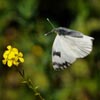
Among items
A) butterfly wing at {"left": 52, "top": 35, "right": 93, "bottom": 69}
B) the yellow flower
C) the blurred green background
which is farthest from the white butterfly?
the blurred green background

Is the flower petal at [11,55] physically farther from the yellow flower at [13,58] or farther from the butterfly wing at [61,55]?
the butterfly wing at [61,55]

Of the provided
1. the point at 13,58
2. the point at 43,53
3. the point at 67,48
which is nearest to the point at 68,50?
the point at 67,48

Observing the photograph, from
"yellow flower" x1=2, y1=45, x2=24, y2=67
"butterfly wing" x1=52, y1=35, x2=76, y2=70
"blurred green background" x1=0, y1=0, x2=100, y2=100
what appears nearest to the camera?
"butterfly wing" x1=52, y1=35, x2=76, y2=70

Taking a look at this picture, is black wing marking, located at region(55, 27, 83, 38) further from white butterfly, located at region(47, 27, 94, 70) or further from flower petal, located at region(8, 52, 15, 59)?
flower petal, located at region(8, 52, 15, 59)

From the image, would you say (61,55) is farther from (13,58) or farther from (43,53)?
(43,53)

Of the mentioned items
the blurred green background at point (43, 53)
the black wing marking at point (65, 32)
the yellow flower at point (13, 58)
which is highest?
the black wing marking at point (65, 32)

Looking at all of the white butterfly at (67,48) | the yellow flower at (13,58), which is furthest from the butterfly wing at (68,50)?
the yellow flower at (13,58)

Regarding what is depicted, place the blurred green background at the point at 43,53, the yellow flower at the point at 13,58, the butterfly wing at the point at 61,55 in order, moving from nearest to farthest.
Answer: the butterfly wing at the point at 61,55
the yellow flower at the point at 13,58
the blurred green background at the point at 43,53

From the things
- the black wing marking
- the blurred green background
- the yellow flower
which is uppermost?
the black wing marking
